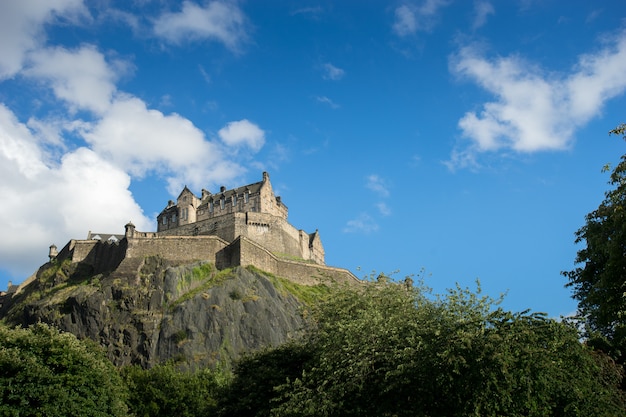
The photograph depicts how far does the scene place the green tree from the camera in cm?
2306

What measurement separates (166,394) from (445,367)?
25.7 meters

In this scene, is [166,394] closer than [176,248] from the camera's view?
Yes

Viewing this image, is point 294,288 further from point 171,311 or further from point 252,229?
point 171,311

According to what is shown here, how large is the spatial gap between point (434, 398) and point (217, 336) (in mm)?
36598

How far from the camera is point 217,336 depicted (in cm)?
5806

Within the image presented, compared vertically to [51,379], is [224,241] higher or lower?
higher

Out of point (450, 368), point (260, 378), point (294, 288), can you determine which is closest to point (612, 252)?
point (450, 368)

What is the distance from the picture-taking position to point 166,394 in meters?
43.6

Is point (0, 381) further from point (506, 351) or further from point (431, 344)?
point (506, 351)

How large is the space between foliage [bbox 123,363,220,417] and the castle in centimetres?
1829

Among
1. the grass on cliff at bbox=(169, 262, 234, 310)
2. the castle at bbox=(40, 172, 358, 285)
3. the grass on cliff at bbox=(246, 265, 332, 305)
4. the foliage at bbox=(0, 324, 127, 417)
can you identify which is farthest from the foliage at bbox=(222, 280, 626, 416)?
the grass on cliff at bbox=(246, 265, 332, 305)

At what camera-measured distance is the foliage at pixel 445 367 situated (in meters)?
23.1

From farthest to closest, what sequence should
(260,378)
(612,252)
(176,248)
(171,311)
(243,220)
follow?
(243,220) < (176,248) < (171,311) < (260,378) < (612,252)

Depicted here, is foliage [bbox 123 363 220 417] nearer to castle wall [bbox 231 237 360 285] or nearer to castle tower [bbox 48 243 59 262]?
castle wall [bbox 231 237 360 285]
